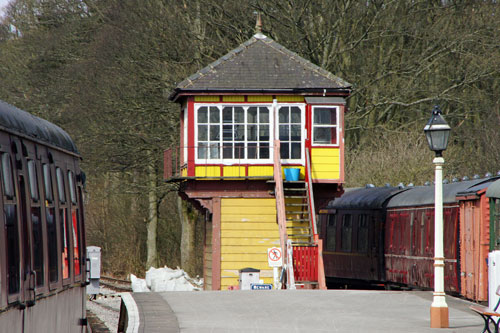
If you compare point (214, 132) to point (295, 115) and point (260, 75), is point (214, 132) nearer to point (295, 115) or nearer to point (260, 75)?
point (260, 75)

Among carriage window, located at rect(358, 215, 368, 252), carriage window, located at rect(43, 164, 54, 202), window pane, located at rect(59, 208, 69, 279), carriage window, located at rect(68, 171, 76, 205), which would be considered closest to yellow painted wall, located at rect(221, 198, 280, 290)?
carriage window, located at rect(358, 215, 368, 252)

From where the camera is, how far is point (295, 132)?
2759 cm

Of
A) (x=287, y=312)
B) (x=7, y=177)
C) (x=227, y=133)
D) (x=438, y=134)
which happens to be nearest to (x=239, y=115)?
(x=227, y=133)

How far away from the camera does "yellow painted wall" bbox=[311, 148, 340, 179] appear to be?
2734 centimetres

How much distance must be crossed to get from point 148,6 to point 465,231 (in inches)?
717

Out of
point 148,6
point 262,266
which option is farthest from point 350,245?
point 148,6

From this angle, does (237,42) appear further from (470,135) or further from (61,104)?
(470,135)

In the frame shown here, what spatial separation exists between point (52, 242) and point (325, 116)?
58.3 ft

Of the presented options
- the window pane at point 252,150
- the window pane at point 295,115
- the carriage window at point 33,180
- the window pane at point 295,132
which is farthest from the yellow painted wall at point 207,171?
the carriage window at point 33,180

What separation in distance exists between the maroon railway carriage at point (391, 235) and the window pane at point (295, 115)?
3.39m

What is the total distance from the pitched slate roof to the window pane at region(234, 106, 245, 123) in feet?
1.75

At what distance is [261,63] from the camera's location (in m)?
28.4

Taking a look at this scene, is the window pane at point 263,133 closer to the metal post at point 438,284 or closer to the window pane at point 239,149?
the window pane at point 239,149

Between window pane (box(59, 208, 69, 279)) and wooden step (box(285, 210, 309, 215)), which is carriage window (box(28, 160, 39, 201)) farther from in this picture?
wooden step (box(285, 210, 309, 215))
